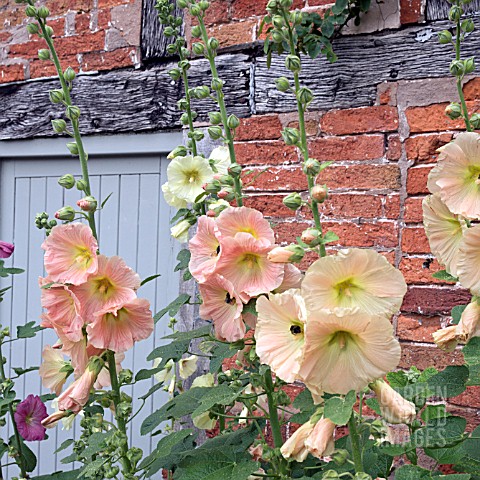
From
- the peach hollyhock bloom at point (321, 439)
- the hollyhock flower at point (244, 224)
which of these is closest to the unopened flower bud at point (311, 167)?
the hollyhock flower at point (244, 224)

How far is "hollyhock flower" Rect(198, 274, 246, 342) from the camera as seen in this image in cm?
96

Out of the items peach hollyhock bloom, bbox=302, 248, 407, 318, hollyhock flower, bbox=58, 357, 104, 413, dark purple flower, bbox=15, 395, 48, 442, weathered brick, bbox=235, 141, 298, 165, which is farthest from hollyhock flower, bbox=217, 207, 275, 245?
weathered brick, bbox=235, 141, 298, 165

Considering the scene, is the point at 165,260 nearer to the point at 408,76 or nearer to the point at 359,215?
the point at 359,215

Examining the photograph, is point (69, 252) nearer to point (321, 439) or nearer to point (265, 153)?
point (321, 439)

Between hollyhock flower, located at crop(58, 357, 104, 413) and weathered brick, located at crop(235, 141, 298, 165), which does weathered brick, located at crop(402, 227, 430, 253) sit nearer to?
weathered brick, located at crop(235, 141, 298, 165)

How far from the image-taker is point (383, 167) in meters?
2.14

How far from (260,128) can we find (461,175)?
4.89 ft

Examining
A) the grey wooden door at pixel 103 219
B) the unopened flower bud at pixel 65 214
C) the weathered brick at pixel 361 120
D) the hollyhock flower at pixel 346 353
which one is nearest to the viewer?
the hollyhock flower at pixel 346 353

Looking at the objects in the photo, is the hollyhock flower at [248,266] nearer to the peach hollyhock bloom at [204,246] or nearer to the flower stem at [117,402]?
the peach hollyhock bloom at [204,246]

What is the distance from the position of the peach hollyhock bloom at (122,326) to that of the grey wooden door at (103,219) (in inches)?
61.8

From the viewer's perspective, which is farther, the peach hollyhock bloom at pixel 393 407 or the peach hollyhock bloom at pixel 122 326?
the peach hollyhock bloom at pixel 122 326

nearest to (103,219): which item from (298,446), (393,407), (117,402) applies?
(117,402)

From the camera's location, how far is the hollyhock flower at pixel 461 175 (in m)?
0.93

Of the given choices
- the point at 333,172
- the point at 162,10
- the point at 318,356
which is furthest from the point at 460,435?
the point at 333,172
